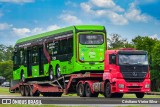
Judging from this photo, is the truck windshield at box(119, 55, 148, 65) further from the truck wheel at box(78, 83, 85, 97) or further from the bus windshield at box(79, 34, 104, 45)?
the bus windshield at box(79, 34, 104, 45)

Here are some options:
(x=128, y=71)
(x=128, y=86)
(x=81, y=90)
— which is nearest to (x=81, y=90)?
(x=81, y=90)

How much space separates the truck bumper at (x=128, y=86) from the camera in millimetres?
32188

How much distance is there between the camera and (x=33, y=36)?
4438 centimetres

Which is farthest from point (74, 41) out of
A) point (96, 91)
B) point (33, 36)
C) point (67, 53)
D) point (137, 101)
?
point (137, 101)

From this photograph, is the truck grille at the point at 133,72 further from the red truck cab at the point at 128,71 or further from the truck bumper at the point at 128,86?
the truck bumper at the point at 128,86

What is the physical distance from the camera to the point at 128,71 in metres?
32.7

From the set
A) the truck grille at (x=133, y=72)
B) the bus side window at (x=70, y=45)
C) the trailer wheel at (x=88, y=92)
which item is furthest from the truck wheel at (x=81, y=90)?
the truck grille at (x=133, y=72)

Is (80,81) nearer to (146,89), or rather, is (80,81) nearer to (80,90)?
(80,90)

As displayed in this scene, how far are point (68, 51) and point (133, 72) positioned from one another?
6.21m

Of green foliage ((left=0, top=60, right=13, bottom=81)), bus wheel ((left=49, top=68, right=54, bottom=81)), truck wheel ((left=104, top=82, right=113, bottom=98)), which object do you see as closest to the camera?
truck wheel ((left=104, top=82, right=113, bottom=98))

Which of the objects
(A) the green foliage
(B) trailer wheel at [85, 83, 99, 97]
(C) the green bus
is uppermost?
(A) the green foliage

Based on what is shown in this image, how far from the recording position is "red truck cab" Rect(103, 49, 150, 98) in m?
32.6

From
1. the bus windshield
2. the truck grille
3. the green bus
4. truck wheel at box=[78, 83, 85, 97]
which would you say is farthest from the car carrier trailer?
the truck grille

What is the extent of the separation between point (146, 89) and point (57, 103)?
26.1 feet
